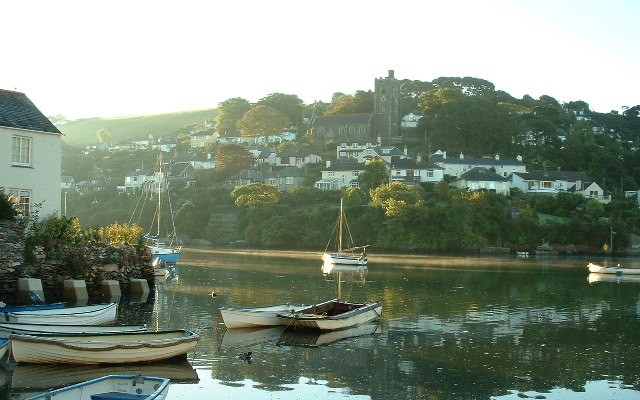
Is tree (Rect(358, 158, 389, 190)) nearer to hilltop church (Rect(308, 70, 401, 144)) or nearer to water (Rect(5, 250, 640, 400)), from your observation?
hilltop church (Rect(308, 70, 401, 144))

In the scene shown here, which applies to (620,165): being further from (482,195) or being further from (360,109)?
(360,109)

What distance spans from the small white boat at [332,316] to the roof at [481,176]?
294ft

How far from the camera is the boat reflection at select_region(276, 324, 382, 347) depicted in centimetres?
2827

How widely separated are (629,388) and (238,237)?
321ft

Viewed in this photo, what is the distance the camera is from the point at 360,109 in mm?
172250

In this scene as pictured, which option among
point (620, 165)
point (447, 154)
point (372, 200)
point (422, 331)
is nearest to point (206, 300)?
point (422, 331)

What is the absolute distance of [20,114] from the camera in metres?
40.2

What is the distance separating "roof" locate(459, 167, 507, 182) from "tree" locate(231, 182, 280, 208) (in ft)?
97.0

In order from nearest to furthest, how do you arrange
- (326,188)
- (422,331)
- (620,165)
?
(422,331) < (326,188) < (620,165)

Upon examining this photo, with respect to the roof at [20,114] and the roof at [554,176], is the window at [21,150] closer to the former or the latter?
the roof at [20,114]

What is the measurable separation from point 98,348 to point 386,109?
5554 inches

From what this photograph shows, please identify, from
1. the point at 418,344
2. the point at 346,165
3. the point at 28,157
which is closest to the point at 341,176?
the point at 346,165

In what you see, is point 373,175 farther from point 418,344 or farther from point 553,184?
point 418,344

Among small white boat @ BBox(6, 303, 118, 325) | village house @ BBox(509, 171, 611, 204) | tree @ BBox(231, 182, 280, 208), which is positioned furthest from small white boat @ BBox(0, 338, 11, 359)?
village house @ BBox(509, 171, 611, 204)
